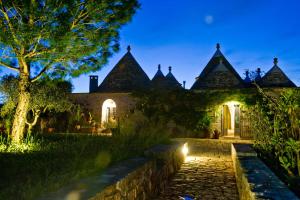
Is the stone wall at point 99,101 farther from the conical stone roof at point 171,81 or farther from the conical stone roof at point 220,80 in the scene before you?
the conical stone roof at point 220,80

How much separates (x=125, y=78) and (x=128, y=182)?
702 inches

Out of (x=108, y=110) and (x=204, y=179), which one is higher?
(x=108, y=110)

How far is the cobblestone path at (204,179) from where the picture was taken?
574cm

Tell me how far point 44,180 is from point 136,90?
16198mm

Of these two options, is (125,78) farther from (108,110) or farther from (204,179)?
(204,179)

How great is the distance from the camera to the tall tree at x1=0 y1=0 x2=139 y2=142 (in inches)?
326

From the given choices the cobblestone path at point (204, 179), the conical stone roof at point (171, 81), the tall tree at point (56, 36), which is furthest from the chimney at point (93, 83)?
the cobblestone path at point (204, 179)

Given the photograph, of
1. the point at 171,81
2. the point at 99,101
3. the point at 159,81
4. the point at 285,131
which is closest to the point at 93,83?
the point at 99,101

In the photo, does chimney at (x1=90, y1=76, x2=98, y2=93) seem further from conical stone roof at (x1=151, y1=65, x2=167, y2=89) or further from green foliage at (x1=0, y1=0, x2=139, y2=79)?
green foliage at (x1=0, y1=0, x2=139, y2=79)

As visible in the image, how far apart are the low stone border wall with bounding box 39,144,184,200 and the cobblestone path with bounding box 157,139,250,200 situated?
0.31 m

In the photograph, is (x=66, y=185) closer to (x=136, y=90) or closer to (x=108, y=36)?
(x=108, y=36)

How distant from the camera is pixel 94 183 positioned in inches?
126

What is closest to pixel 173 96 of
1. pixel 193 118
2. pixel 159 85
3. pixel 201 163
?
pixel 193 118

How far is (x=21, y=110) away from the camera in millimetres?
9516
